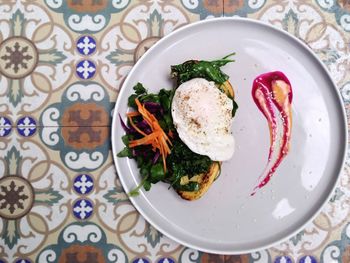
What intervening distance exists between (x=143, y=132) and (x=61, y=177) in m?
0.44

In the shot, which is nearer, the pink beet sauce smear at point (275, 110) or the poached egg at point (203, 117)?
the poached egg at point (203, 117)

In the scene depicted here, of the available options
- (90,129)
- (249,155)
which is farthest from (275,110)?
(90,129)

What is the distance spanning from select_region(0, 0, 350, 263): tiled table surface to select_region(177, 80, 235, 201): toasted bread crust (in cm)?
24

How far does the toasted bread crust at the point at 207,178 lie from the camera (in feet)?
6.12

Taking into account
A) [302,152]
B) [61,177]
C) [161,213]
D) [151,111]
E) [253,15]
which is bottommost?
[161,213]

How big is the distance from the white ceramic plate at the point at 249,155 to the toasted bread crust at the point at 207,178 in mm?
40

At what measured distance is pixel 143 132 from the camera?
185 cm

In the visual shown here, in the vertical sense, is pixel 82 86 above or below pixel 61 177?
above

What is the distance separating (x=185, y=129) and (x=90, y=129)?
459mm

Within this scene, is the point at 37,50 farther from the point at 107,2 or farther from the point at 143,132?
the point at 143,132

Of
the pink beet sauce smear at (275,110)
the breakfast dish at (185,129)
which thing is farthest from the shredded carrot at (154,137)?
the pink beet sauce smear at (275,110)

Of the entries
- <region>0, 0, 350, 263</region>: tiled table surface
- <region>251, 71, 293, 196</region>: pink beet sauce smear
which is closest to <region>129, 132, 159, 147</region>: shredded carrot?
<region>0, 0, 350, 263</region>: tiled table surface

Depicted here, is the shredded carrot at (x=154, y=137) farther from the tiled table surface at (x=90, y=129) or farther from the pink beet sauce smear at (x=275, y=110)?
the pink beet sauce smear at (x=275, y=110)

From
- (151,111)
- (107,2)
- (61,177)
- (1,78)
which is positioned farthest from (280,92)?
(1,78)
